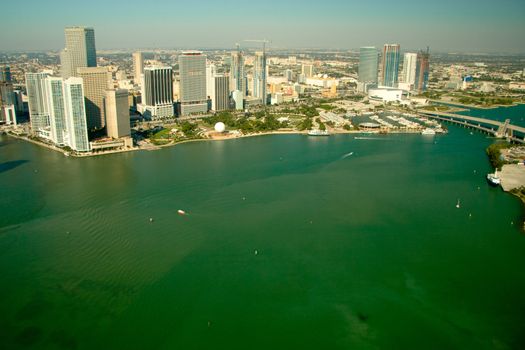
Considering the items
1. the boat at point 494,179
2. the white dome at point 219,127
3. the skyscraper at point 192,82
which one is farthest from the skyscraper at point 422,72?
the boat at point 494,179

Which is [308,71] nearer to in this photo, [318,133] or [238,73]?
[238,73]

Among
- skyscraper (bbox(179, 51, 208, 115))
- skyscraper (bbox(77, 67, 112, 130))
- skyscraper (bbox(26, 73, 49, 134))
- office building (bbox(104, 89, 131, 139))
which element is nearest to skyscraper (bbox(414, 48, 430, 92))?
skyscraper (bbox(179, 51, 208, 115))

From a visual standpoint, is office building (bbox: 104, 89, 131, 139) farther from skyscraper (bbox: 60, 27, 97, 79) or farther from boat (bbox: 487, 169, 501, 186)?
boat (bbox: 487, 169, 501, 186)

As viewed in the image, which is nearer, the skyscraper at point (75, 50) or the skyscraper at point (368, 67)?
the skyscraper at point (75, 50)

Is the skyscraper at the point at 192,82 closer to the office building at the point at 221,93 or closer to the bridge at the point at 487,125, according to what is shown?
the office building at the point at 221,93

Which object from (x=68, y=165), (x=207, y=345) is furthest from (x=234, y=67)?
(x=207, y=345)
